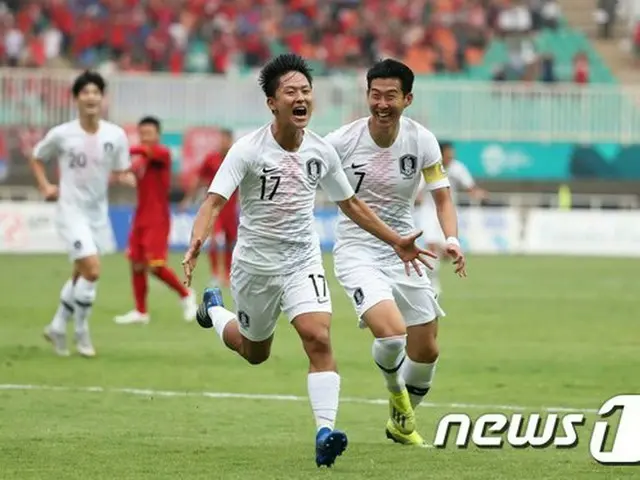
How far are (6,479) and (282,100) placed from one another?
276cm

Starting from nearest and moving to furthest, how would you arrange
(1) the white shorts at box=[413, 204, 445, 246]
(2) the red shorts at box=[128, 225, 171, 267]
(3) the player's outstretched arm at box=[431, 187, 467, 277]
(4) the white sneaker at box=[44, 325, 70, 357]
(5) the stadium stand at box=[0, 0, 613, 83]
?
1. (3) the player's outstretched arm at box=[431, 187, 467, 277]
2. (4) the white sneaker at box=[44, 325, 70, 357]
3. (2) the red shorts at box=[128, 225, 171, 267]
4. (1) the white shorts at box=[413, 204, 445, 246]
5. (5) the stadium stand at box=[0, 0, 613, 83]

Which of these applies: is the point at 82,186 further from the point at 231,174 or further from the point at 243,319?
the point at 231,174

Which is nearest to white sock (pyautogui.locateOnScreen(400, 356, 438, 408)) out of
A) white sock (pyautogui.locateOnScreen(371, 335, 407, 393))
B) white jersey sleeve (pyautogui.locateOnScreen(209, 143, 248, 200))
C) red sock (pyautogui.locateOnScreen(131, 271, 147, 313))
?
white sock (pyautogui.locateOnScreen(371, 335, 407, 393))

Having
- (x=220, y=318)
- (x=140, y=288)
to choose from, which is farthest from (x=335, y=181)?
(x=140, y=288)

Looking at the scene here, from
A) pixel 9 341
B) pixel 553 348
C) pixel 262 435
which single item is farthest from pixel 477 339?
pixel 262 435

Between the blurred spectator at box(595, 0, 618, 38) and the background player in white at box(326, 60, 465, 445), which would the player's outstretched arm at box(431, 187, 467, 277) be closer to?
the background player in white at box(326, 60, 465, 445)

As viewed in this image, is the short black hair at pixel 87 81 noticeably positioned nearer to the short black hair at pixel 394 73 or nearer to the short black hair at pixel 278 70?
the short black hair at pixel 394 73

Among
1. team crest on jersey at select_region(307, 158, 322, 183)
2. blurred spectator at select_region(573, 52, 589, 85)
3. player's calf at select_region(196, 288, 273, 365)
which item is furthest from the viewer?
blurred spectator at select_region(573, 52, 589, 85)

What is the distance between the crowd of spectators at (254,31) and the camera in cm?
3916

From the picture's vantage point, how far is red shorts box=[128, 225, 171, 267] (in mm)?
19750

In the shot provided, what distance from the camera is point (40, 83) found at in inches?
1380

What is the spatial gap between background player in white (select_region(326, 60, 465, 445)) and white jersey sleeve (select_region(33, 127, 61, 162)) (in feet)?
18.1

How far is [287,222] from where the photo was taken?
10023 millimetres

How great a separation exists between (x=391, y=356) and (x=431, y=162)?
141cm
